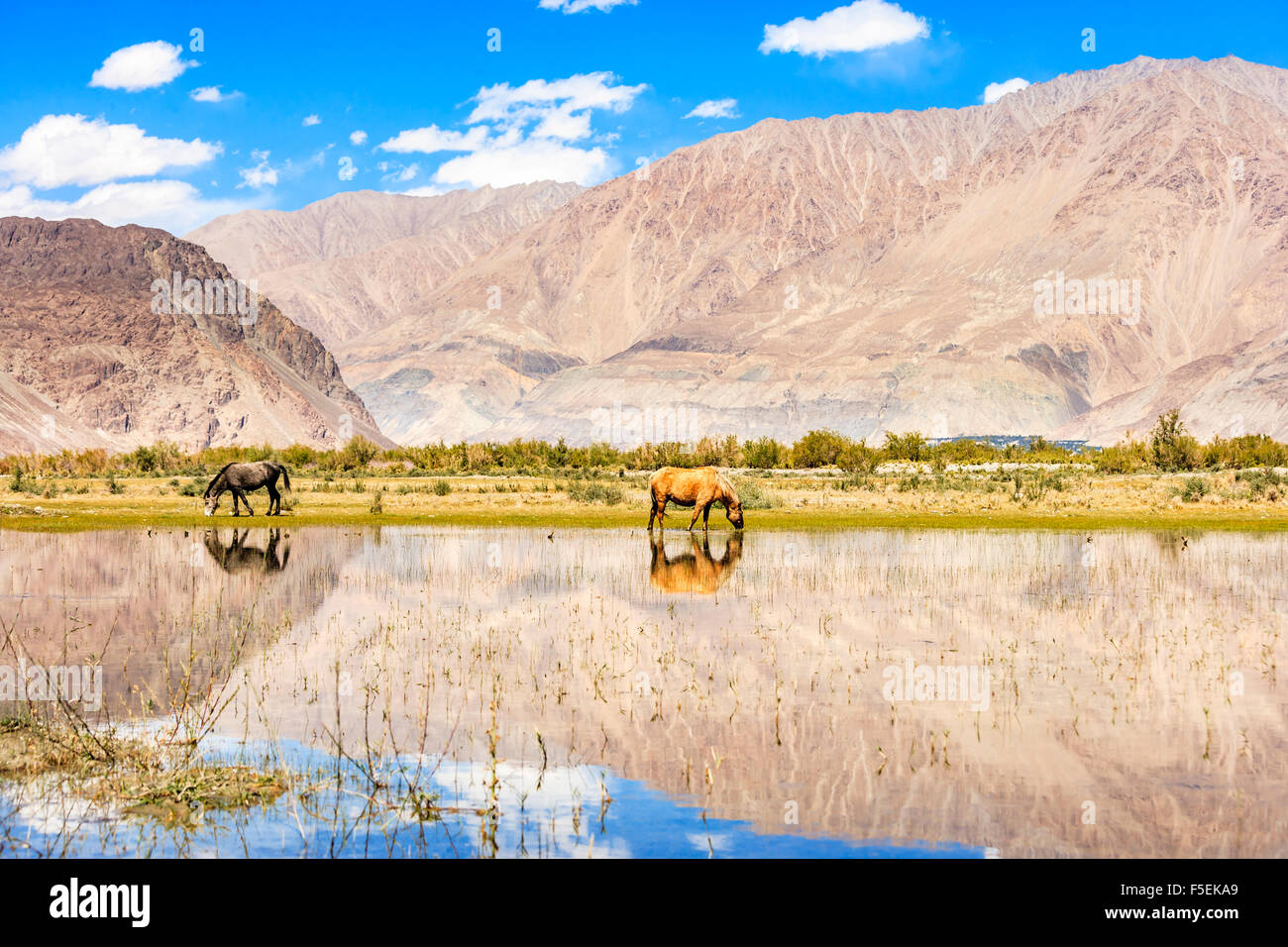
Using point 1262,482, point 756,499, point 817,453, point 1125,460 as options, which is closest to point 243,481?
point 756,499

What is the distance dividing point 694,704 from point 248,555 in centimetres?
1765

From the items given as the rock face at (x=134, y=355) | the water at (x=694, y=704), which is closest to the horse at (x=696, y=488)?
the water at (x=694, y=704)

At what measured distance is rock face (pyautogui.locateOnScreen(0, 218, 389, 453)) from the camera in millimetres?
132500

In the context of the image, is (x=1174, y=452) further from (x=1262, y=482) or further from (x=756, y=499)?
(x=756, y=499)

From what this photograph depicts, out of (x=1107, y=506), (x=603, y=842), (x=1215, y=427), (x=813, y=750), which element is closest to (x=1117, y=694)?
(x=813, y=750)

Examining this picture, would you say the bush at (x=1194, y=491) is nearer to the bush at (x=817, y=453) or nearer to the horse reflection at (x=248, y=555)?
the bush at (x=817, y=453)

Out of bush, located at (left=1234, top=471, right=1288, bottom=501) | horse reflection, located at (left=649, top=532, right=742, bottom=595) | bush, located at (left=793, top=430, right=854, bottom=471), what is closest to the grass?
horse reflection, located at (left=649, top=532, right=742, bottom=595)

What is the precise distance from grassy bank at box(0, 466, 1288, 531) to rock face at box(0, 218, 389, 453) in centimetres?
7554

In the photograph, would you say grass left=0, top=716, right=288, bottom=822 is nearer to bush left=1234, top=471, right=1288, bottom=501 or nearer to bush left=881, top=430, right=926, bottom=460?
bush left=1234, top=471, right=1288, bottom=501

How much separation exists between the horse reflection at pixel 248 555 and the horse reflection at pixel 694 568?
7.55 meters

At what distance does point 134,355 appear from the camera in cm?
14212
